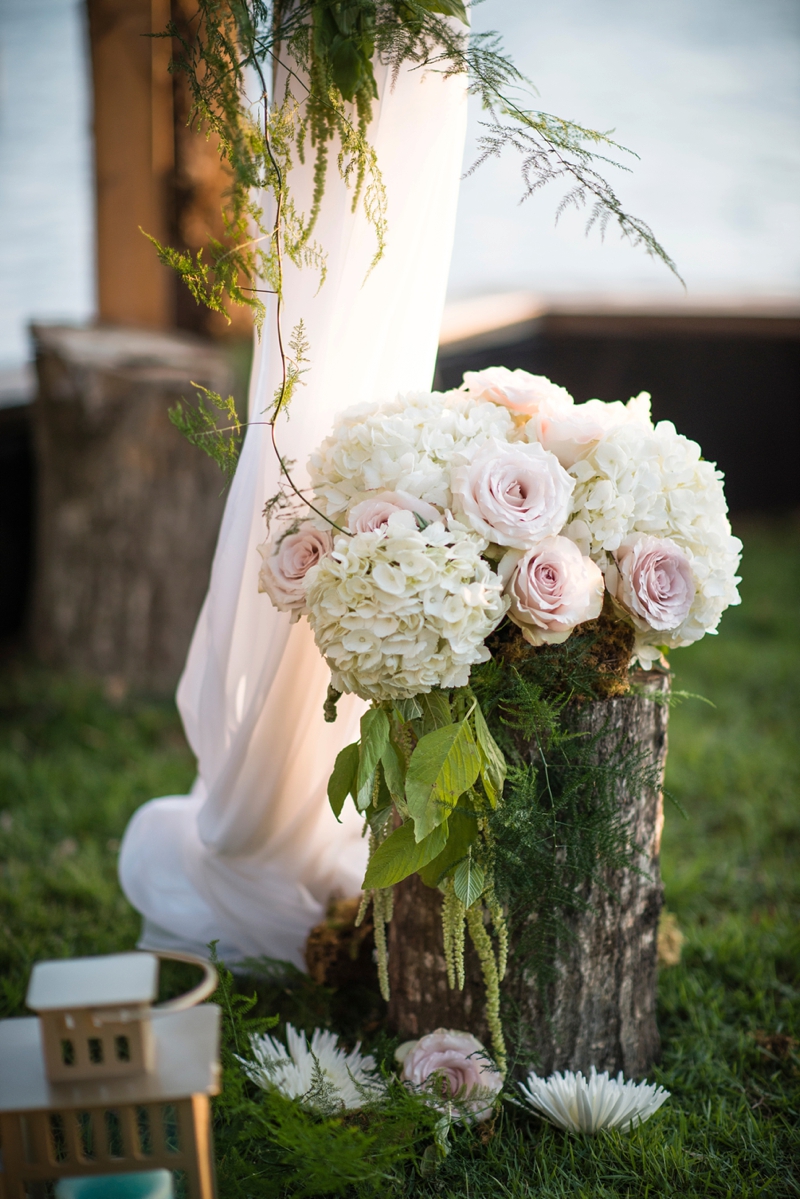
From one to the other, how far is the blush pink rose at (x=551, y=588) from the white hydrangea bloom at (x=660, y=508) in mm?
63

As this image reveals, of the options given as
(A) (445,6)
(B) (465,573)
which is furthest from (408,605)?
(A) (445,6)

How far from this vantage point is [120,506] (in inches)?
124

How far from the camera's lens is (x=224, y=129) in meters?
1.27

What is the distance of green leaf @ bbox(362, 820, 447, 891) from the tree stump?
2.15m

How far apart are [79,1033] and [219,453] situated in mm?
817

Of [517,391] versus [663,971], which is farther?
[663,971]

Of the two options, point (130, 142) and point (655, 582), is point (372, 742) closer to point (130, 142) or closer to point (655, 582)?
point (655, 582)

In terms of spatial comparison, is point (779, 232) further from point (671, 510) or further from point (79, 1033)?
point (79, 1033)

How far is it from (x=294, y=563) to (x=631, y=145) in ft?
13.8

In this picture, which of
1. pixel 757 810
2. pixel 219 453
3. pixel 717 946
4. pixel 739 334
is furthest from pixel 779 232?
pixel 219 453

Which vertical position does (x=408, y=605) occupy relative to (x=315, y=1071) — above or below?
above

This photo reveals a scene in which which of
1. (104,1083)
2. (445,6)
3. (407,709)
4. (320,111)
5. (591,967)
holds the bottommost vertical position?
(591,967)

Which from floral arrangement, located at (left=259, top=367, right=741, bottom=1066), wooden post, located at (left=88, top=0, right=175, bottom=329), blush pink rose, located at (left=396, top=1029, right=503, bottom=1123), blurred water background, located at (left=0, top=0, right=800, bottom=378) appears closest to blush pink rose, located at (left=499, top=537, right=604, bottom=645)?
floral arrangement, located at (left=259, top=367, right=741, bottom=1066)

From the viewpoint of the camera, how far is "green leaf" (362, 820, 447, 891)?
1.22 meters
